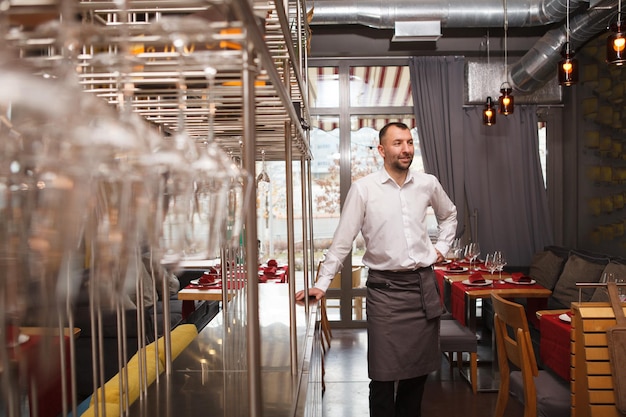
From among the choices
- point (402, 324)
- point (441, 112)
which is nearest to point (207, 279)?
point (402, 324)

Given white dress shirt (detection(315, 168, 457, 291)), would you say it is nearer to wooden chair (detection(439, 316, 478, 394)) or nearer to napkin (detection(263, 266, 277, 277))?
wooden chair (detection(439, 316, 478, 394))

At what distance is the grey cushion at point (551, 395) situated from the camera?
2.90 m

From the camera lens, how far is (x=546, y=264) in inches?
244

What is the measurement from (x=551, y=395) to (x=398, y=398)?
35.5 inches

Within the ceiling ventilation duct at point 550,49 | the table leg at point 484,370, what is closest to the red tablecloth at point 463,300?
the table leg at point 484,370

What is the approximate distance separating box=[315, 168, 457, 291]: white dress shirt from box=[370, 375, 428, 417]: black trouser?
2.26ft

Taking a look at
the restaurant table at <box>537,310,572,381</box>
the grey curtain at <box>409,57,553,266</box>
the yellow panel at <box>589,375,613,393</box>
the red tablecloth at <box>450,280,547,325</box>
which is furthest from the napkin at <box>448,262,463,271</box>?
the yellow panel at <box>589,375,613,393</box>

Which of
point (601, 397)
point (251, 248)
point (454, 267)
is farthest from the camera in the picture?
point (454, 267)

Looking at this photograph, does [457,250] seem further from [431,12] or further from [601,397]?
[601,397]

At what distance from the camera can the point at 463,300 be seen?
4895 mm

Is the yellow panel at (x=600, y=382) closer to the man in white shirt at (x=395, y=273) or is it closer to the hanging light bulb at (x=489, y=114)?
the man in white shirt at (x=395, y=273)

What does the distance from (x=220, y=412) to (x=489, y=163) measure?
612 cm

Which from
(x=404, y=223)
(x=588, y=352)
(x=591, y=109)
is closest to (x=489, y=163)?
(x=591, y=109)

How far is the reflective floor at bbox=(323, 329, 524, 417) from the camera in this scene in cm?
412
